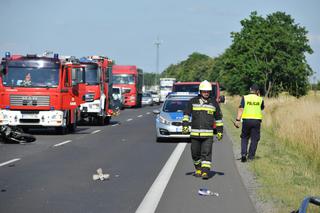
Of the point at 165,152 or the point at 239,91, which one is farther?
the point at 239,91

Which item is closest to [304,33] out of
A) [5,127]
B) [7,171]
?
[5,127]

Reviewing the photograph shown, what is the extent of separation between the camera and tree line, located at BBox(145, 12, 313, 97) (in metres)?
73.3

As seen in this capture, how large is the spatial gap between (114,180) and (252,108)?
464 centimetres

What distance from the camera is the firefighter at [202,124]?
490 inches

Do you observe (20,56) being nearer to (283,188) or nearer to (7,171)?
(7,171)

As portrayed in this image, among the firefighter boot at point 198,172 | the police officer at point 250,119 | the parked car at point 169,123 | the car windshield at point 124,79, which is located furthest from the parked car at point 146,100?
the firefighter boot at point 198,172

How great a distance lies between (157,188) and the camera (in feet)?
36.3

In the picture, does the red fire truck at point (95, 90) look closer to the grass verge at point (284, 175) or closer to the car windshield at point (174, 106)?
the car windshield at point (174, 106)

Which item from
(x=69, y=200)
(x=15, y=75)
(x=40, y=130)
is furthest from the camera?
(x=40, y=130)

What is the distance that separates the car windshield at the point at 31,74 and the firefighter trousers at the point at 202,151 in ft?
39.4

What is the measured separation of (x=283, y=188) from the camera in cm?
1104

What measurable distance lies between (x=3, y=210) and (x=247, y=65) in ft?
215

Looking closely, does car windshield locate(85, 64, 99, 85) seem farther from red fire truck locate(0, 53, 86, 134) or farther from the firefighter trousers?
the firefighter trousers

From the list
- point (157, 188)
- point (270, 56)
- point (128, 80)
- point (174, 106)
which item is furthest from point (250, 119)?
point (270, 56)
